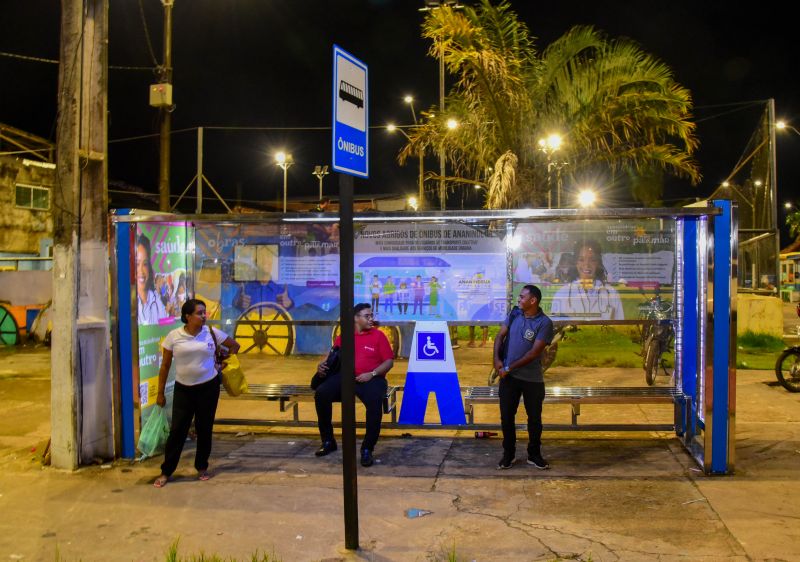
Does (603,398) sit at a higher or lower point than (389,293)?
lower

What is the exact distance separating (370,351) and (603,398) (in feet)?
7.99

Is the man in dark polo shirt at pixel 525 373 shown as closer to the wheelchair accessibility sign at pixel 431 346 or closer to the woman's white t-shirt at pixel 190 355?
the wheelchair accessibility sign at pixel 431 346

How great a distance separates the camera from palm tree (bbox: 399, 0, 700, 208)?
34.4ft

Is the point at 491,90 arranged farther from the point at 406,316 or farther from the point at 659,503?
the point at 659,503

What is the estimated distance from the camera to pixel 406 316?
7.96 m

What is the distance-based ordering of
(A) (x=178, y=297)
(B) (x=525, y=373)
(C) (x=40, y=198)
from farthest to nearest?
(C) (x=40, y=198) → (A) (x=178, y=297) → (B) (x=525, y=373)

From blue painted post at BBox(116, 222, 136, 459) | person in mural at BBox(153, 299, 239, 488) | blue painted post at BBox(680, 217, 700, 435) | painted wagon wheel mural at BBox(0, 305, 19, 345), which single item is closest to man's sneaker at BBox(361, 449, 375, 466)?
person in mural at BBox(153, 299, 239, 488)

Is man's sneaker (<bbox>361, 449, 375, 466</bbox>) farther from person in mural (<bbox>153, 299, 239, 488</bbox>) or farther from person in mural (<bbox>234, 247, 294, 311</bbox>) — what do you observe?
person in mural (<bbox>234, 247, 294, 311</bbox>)

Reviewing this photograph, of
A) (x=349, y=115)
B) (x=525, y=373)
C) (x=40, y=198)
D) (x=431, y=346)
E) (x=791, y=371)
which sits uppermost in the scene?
(x=40, y=198)

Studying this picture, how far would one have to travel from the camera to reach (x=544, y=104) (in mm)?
11336

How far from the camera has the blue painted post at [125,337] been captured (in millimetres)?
6695

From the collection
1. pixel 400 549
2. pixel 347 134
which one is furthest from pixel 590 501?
pixel 347 134

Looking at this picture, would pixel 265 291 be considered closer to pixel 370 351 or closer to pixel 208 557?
pixel 370 351

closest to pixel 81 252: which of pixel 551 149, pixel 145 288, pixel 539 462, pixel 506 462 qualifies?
pixel 145 288
